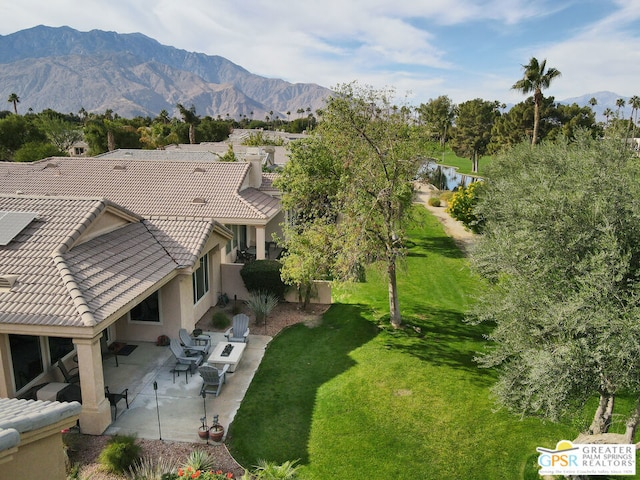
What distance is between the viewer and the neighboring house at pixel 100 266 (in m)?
11.2

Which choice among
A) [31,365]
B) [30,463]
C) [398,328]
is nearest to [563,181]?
[398,328]

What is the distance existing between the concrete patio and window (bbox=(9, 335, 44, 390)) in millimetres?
1998

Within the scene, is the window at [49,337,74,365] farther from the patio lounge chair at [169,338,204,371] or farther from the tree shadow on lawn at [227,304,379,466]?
the tree shadow on lawn at [227,304,379,466]

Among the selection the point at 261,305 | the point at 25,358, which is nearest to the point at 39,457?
the point at 25,358

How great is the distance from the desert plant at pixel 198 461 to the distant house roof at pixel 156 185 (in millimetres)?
14133

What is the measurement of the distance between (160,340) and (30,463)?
420 inches

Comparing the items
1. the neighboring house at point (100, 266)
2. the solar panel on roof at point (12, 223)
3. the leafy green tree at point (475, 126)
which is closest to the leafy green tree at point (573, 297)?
the neighboring house at point (100, 266)

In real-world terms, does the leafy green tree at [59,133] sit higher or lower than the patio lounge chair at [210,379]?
higher

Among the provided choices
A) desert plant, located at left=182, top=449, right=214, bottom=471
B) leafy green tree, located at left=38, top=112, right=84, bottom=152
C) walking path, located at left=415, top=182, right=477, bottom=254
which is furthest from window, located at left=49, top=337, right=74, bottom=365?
leafy green tree, located at left=38, top=112, right=84, bottom=152

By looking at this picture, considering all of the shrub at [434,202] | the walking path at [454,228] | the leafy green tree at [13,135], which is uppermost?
the leafy green tree at [13,135]

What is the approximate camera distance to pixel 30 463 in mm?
5844

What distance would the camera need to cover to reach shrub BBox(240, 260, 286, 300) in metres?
20.3

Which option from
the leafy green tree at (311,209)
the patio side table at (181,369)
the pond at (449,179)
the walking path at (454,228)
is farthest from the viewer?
the pond at (449,179)

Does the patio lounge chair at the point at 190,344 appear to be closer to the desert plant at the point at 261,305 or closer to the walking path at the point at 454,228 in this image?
the desert plant at the point at 261,305
